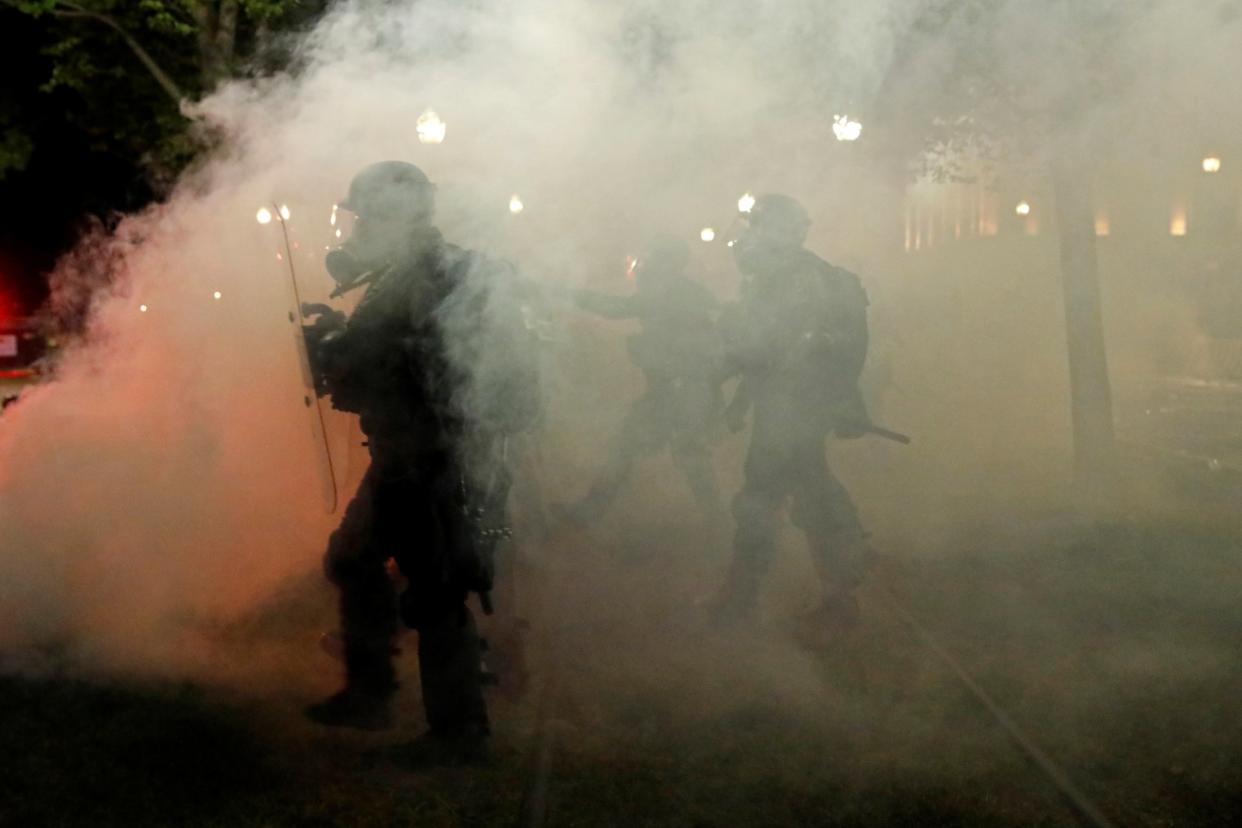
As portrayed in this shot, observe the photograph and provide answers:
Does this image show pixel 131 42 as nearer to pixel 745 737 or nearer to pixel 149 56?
pixel 149 56

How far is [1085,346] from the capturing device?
32.0 ft

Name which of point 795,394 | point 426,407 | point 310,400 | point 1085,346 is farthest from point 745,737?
point 1085,346

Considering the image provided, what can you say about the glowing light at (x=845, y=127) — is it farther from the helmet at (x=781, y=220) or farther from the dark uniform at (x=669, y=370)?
the dark uniform at (x=669, y=370)

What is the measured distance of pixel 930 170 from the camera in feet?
29.2

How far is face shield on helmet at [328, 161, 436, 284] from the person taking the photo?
459 cm

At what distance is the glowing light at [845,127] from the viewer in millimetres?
6488

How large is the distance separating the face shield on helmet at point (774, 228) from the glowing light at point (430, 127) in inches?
55.7

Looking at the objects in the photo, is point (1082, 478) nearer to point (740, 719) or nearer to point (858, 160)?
point (858, 160)

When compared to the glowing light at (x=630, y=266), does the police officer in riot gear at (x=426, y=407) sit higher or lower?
lower

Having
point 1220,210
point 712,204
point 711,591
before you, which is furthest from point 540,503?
point 1220,210

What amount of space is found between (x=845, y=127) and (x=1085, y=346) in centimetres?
395

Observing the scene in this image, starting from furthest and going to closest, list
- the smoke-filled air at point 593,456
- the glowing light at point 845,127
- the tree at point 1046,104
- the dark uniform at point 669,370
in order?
the dark uniform at point 669,370
the glowing light at point 845,127
the tree at point 1046,104
the smoke-filled air at point 593,456

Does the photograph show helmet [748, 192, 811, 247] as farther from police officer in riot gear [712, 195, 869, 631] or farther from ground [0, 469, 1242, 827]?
ground [0, 469, 1242, 827]

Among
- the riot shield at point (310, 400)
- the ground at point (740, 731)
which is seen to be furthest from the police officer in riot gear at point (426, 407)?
the riot shield at point (310, 400)
